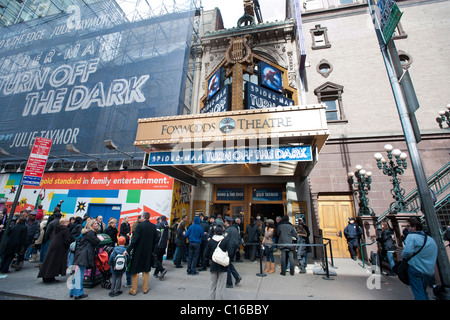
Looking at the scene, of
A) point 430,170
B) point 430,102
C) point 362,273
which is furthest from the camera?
point 430,102

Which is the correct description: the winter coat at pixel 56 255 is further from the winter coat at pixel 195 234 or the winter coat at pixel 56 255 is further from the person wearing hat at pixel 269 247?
the person wearing hat at pixel 269 247

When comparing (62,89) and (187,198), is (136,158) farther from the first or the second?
(62,89)

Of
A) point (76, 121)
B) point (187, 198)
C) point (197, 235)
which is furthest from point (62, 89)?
point (197, 235)

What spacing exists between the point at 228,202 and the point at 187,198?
2418 millimetres

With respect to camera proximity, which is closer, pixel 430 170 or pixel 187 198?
pixel 430 170

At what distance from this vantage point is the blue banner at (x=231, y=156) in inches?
→ 270

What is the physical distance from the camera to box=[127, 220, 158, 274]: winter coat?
4.94 metres

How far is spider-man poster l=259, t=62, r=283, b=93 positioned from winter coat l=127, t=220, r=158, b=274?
966cm

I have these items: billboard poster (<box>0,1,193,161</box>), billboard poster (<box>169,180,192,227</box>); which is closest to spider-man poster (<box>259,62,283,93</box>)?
billboard poster (<box>0,1,193,161</box>)

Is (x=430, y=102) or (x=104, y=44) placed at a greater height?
(x=104, y=44)

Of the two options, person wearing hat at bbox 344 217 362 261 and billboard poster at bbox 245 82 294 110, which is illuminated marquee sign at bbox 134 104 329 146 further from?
person wearing hat at bbox 344 217 362 261

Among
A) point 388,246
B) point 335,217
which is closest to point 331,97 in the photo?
point 335,217

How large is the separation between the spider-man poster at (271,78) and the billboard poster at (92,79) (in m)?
5.09
